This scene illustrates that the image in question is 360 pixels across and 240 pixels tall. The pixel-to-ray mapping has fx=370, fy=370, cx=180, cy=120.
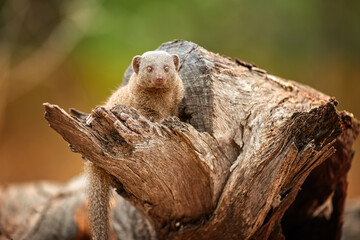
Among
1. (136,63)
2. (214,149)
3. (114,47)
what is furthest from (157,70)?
(114,47)

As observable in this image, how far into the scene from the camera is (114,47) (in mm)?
5312

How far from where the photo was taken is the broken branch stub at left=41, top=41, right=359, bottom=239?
2.09 meters

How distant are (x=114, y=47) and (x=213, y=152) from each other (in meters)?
3.53

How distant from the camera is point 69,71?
18.9 feet

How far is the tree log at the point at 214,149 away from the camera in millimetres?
2095

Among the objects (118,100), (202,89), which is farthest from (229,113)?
(118,100)

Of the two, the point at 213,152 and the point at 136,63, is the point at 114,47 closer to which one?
the point at 136,63

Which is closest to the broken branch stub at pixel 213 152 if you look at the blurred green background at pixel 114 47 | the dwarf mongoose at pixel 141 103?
the dwarf mongoose at pixel 141 103

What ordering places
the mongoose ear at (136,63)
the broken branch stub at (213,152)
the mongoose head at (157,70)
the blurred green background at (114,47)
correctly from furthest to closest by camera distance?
the blurred green background at (114,47)
the mongoose ear at (136,63)
the mongoose head at (157,70)
the broken branch stub at (213,152)

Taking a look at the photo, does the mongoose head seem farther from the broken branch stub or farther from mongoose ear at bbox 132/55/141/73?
the broken branch stub

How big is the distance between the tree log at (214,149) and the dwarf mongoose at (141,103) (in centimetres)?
11

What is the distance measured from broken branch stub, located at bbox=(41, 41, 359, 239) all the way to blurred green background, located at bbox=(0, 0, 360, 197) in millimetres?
2526

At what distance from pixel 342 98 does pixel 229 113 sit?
3549 mm

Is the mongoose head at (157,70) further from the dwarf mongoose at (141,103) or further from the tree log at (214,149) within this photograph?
the tree log at (214,149)
